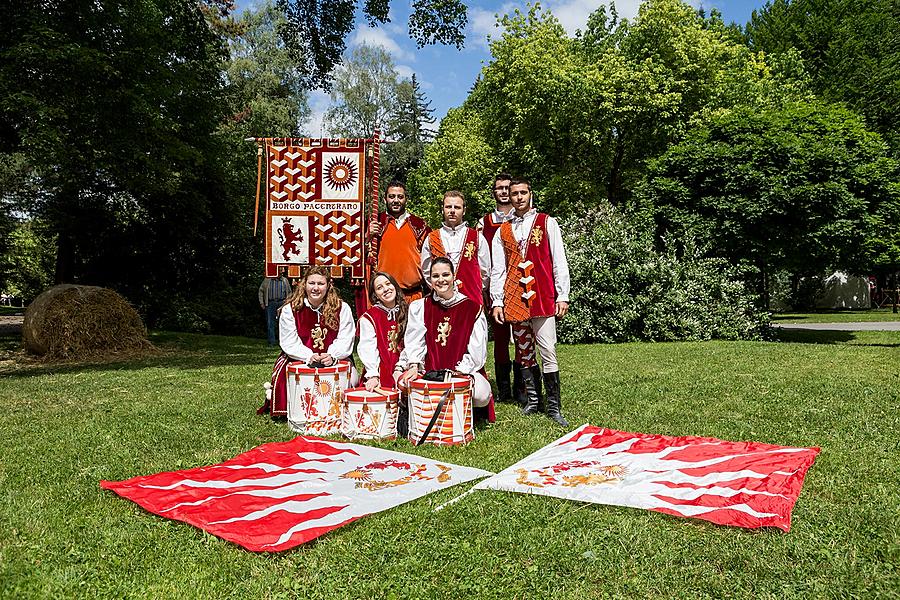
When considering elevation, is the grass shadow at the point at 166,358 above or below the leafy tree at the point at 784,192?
below

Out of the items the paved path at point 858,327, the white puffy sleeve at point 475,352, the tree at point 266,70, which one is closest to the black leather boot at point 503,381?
the white puffy sleeve at point 475,352

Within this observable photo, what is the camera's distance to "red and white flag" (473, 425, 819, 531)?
362cm

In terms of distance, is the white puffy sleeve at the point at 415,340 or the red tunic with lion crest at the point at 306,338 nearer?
the white puffy sleeve at the point at 415,340

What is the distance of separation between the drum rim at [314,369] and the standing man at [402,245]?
47.8 inches

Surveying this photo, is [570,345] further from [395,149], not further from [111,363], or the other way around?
[395,149]

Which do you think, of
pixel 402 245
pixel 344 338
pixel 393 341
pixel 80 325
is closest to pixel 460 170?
pixel 80 325

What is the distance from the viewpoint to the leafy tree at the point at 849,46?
24.1 meters

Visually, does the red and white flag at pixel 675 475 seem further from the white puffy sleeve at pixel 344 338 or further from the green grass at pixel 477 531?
the white puffy sleeve at pixel 344 338

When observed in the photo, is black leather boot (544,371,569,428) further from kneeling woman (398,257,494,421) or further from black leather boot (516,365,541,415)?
kneeling woman (398,257,494,421)

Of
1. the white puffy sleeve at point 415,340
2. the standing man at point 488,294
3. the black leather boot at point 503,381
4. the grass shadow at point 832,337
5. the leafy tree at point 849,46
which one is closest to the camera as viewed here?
the white puffy sleeve at point 415,340

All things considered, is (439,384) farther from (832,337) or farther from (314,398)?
(832,337)

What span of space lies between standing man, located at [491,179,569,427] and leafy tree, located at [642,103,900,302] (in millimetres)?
10152

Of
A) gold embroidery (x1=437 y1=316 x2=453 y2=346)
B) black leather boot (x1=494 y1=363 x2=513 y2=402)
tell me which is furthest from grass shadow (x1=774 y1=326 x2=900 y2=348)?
gold embroidery (x1=437 y1=316 x2=453 y2=346)

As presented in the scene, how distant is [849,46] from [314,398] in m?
27.4
